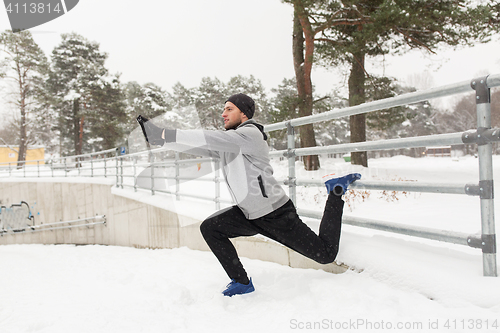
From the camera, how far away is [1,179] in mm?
15000

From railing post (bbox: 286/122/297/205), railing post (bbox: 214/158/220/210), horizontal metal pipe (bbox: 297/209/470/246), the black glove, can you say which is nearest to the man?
the black glove

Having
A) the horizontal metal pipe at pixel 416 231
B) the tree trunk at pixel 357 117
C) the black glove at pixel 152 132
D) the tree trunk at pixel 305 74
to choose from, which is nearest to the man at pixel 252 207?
the black glove at pixel 152 132

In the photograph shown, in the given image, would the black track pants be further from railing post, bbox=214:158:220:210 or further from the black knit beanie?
railing post, bbox=214:158:220:210

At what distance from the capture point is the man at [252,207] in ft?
7.11

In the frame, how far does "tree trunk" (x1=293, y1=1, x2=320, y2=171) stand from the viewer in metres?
11.7

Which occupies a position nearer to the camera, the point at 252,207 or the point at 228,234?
the point at 252,207

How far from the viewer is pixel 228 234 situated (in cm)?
238

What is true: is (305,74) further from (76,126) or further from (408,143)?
(76,126)

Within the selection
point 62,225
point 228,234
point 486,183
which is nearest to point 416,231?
point 486,183

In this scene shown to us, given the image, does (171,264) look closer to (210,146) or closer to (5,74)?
(210,146)

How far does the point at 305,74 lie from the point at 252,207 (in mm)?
11241

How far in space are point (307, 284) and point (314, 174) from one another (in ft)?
33.4

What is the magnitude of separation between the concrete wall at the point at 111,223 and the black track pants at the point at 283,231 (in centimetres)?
35

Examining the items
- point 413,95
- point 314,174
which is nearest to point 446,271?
point 413,95
